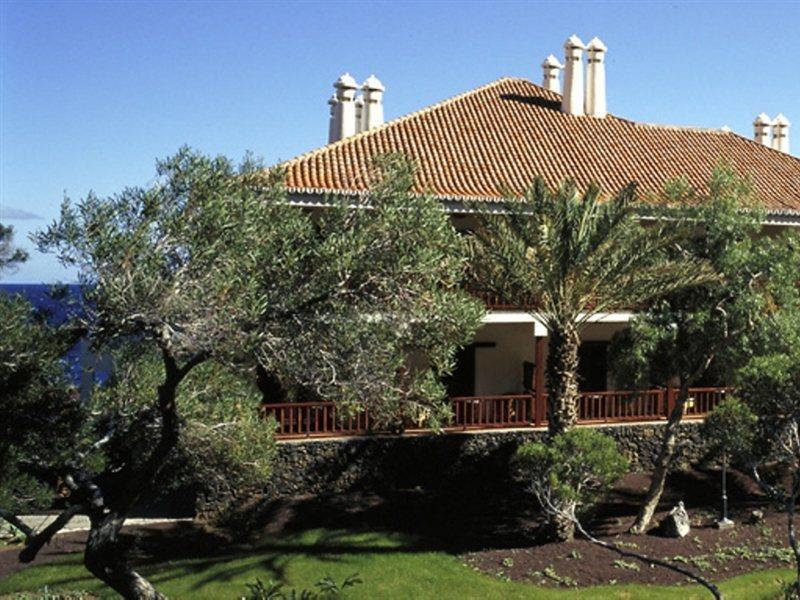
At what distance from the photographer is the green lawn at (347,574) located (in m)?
14.6

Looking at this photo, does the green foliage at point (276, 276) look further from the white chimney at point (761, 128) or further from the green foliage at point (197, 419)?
the white chimney at point (761, 128)

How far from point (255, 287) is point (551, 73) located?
23188 millimetres

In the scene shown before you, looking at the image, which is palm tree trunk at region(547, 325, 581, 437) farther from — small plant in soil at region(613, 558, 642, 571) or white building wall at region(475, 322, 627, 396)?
white building wall at region(475, 322, 627, 396)

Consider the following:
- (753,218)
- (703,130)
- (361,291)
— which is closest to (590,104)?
(703,130)

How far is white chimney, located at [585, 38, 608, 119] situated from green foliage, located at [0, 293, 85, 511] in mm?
20795

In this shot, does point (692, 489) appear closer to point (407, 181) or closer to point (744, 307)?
point (744, 307)

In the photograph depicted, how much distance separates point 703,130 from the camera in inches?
1180

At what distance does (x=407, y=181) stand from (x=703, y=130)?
20.7 m

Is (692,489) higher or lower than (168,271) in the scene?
lower

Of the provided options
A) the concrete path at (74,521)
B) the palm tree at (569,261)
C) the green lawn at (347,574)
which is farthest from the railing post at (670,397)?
the concrete path at (74,521)

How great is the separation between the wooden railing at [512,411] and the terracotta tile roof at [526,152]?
4708 mm

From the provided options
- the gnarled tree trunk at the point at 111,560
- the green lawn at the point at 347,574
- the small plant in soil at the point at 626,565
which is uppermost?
the gnarled tree trunk at the point at 111,560

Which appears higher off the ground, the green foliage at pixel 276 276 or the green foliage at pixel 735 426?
the green foliage at pixel 276 276

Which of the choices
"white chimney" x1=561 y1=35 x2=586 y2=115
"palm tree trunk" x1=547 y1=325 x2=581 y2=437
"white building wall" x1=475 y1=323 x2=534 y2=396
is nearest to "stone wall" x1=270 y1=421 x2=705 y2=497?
"white building wall" x1=475 y1=323 x2=534 y2=396
